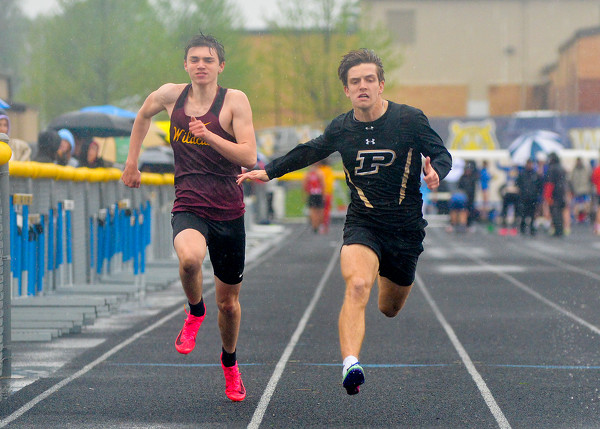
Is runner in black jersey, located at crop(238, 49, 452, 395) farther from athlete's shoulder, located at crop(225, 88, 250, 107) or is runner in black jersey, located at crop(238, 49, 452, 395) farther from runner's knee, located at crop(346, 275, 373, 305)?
athlete's shoulder, located at crop(225, 88, 250, 107)

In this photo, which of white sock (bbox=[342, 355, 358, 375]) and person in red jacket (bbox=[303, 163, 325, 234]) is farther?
person in red jacket (bbox=[303, 163, 325, 234])

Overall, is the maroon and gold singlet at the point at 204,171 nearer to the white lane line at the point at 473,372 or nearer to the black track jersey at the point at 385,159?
the black track jersey at the point at 385,159

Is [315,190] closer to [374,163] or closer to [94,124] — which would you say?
[94,124]

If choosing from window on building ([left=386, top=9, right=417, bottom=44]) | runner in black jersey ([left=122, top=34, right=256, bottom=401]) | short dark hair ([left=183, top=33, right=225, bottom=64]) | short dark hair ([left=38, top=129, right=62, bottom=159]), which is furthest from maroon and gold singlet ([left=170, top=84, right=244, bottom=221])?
window on building ([left=386, top=9, right=417, bottom=44])

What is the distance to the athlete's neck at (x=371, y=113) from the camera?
675cm

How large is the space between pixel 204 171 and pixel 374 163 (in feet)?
3.21

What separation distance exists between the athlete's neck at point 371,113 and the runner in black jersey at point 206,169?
63 centimetres

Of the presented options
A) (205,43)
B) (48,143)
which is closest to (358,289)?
(205,43)

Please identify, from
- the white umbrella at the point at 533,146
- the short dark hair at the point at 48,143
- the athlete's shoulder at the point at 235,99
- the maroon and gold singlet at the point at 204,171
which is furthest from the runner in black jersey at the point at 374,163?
the white umbrella at the point at 533,146

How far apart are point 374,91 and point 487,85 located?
61.1 meters

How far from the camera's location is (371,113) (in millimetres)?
6758

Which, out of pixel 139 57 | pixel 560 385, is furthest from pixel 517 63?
pixel 560 385

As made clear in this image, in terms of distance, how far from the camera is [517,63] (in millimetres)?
66500

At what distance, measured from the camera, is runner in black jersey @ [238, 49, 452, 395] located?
21.8 ft
